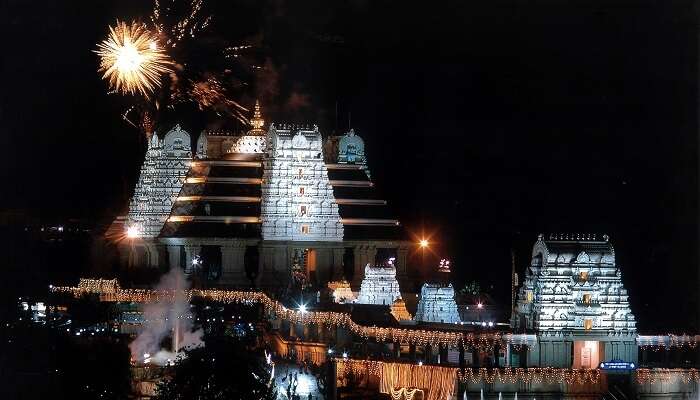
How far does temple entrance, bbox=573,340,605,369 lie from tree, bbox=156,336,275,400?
836 centimetres

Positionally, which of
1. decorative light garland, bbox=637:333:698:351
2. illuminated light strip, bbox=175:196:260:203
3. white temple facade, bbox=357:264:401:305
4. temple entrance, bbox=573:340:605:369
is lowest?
temple entrance, bbox=573:340:605:369

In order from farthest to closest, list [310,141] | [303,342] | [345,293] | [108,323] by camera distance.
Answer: [310,141] → [345,293] → [108,323] → [303,342]

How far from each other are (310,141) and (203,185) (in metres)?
5.77

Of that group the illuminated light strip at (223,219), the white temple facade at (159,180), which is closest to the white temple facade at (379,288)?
the illuminated light strip at (223,219)

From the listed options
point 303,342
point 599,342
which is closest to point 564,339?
point 599,342

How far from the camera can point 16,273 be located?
205 ft

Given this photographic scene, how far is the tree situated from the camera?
38.8 metres

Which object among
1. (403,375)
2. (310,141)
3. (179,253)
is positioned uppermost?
(310,141)

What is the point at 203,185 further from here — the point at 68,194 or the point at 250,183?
the point at 68,194

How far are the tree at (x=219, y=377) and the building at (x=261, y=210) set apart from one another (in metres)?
25.7

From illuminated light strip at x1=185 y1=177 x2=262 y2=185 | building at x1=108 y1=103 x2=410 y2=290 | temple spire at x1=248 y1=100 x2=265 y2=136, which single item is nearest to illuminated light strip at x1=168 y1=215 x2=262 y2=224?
building at x1=108 y1=103 x2=410 y2=290

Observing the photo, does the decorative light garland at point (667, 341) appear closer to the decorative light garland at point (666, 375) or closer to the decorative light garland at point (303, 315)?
the decorative light garland at point (666, 375)

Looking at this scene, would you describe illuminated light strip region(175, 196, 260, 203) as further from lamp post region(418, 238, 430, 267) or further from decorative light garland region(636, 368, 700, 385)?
decorative light garland region(636, 368, 700, 385)

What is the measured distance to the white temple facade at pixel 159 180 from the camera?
71.5 m
